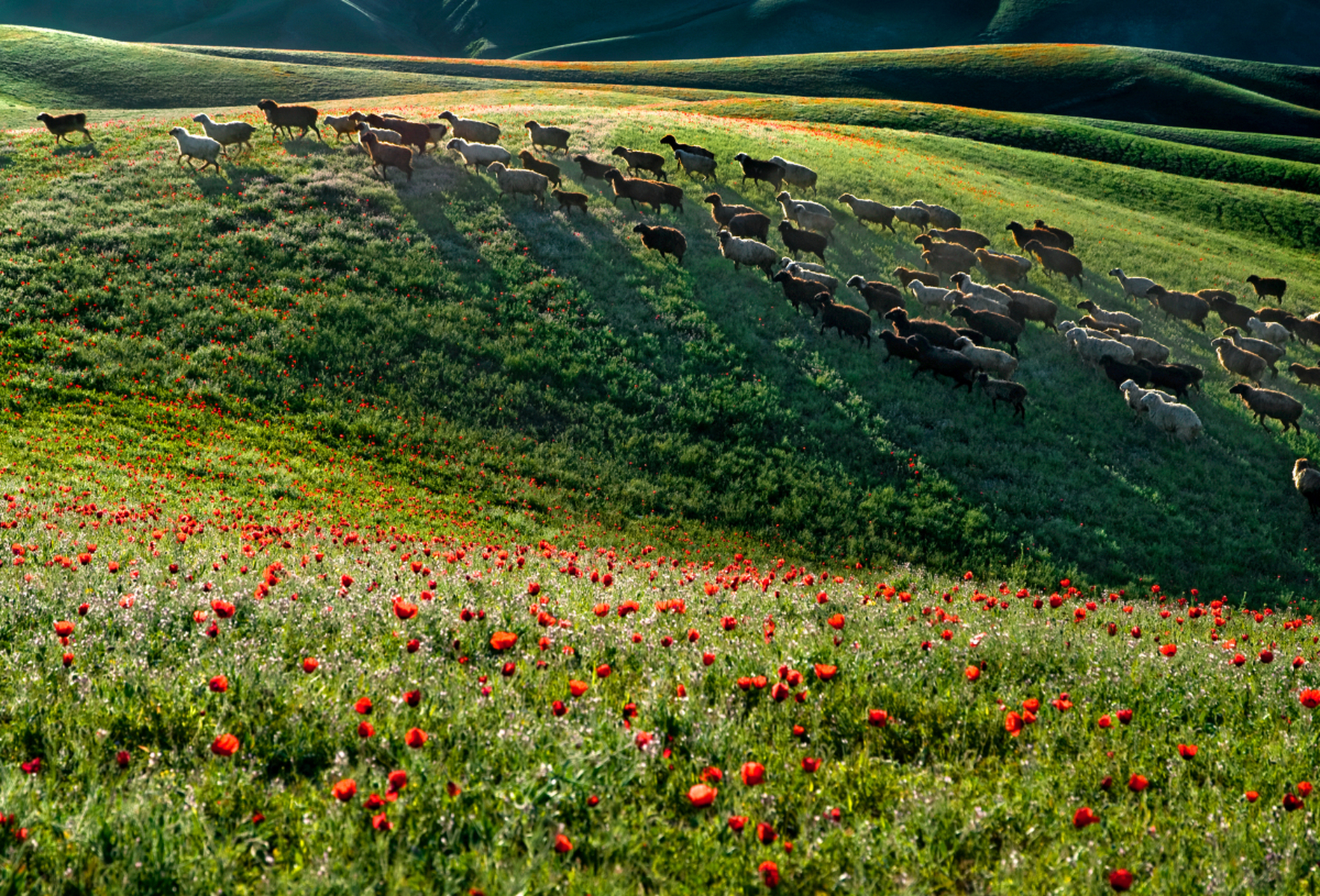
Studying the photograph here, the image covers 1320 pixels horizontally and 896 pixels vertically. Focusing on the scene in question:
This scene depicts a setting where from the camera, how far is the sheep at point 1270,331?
26.1 meters

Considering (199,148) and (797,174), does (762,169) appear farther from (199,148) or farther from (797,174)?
(199,148)

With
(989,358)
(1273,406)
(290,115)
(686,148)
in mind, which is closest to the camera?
(1273,406)

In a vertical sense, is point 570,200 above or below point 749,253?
above

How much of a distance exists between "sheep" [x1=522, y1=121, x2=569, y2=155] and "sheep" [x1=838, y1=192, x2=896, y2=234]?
13.9 m

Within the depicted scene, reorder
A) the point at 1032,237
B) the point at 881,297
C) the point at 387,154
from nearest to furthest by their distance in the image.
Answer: the point at 881,297
the point at 387,154
the point at 1032,237

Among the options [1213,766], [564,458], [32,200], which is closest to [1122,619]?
[1213,766]

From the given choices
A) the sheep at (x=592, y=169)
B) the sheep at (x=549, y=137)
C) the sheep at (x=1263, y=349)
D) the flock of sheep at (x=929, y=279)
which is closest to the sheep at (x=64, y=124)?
the flock of sheep at (x=929, y=279)

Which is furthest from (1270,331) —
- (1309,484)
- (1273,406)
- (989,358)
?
(989,358)

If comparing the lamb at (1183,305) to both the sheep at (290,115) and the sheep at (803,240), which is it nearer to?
the sheep at (803,240)

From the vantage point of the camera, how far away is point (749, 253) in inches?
957

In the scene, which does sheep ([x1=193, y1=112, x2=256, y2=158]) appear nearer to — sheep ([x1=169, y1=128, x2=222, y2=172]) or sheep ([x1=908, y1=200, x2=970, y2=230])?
sheep ([x1=169, y1=128, x2=222, y2=172])

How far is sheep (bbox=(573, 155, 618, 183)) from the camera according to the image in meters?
29.5

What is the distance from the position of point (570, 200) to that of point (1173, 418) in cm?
2134

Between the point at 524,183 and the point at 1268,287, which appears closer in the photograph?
the point at 524,183
